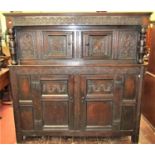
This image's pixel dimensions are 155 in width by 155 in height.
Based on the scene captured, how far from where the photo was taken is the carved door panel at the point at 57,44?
2151mm

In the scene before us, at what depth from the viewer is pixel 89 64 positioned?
2.20 m

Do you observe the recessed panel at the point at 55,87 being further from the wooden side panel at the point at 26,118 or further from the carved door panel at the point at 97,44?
the carved door panel at the point at 97,44

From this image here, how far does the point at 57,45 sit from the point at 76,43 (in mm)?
234

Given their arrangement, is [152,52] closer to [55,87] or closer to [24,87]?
[55,87]

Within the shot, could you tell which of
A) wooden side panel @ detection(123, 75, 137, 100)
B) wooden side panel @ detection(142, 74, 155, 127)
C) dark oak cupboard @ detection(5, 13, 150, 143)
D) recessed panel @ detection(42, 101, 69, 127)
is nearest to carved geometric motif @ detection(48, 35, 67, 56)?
dark oak cupboard @ detection(5, 13, 150, 143)

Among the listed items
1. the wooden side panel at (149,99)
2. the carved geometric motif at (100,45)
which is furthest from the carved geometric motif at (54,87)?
the wooden side panel at (149,99)

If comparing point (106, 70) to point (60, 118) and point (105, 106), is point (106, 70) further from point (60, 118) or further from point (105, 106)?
point (60, 118)

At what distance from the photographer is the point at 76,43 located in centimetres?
216

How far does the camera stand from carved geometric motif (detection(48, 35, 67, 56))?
2170mm

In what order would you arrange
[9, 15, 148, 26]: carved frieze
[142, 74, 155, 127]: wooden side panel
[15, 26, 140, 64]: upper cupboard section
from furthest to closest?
[142, 74, 155, 127]: wooden side panel → [15, 26, 140, 64]: upper cupboard section → [9, 15, 148, 26]: carved frieze

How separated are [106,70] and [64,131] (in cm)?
98

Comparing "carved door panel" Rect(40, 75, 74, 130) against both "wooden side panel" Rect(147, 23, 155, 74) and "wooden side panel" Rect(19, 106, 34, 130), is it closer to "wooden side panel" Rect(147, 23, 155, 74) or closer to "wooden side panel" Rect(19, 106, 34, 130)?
"wooden side panel" Rect(19, 106, 34, 130)
